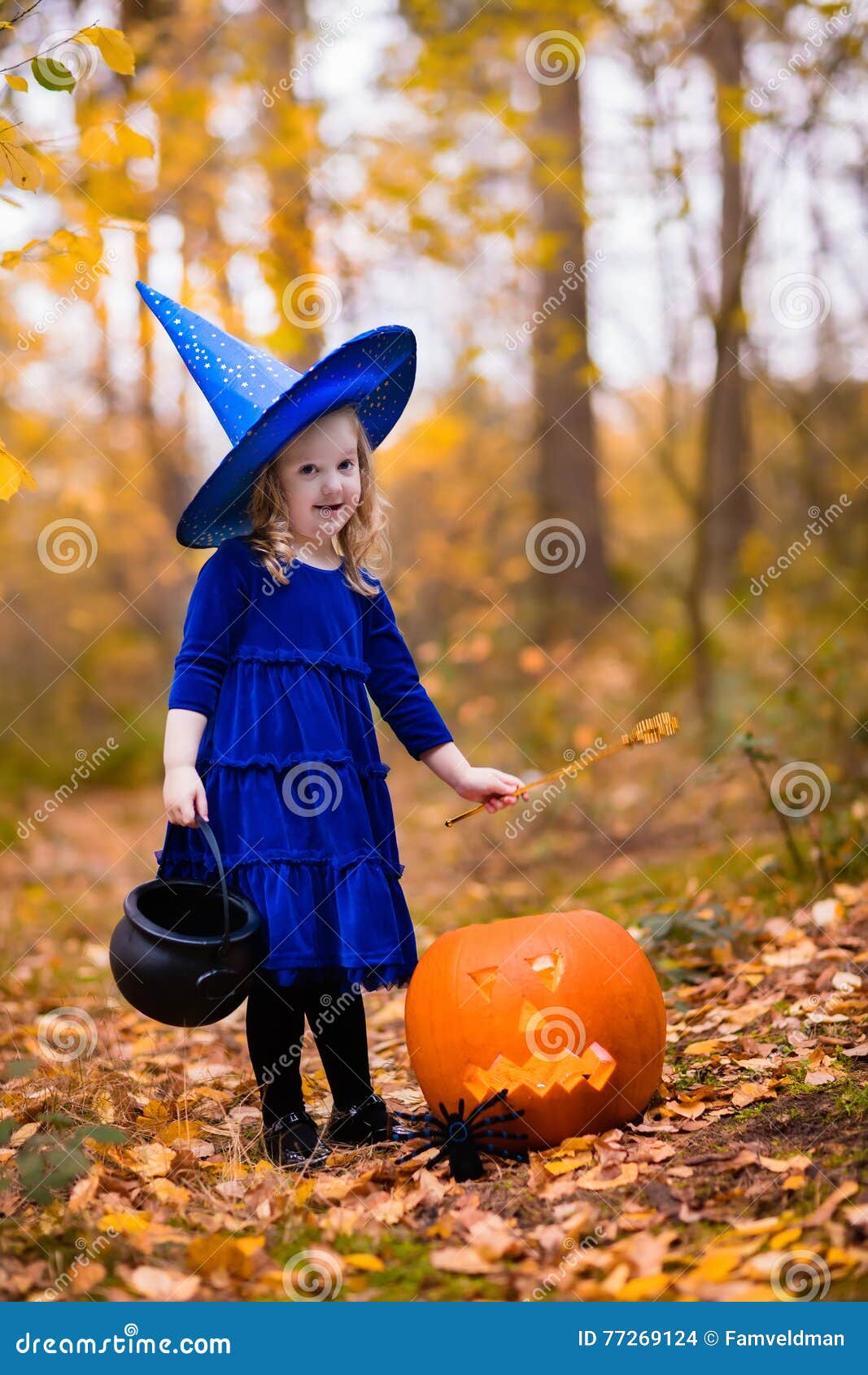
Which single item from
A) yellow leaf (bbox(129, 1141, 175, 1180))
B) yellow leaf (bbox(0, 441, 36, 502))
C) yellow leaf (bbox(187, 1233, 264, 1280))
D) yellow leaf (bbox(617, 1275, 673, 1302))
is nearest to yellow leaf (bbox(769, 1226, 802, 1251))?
yellow leaf (bbox(617, 1275, 673, 1302))

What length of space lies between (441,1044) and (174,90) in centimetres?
599

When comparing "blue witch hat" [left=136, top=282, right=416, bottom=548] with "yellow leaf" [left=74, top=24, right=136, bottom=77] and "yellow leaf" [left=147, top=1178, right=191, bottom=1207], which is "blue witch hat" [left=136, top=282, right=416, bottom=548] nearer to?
"yellow leaf" [left=74, top=24, right=136, bottom=77]

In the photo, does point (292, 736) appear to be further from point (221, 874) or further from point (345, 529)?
point (345, 529)

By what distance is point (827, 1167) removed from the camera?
2.14m

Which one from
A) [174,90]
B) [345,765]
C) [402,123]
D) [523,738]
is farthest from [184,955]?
[402,123]

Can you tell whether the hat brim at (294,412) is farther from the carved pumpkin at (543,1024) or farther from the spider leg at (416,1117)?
the spider leg at (416,1117)

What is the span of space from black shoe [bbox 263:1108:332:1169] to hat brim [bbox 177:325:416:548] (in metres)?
1.36

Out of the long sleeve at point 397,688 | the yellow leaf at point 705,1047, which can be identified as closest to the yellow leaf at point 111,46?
the long sleeve at point 397,688

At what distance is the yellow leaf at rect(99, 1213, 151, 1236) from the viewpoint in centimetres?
215

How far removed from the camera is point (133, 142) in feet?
9.82

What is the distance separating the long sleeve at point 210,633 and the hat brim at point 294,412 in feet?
0.28

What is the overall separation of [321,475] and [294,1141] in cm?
152

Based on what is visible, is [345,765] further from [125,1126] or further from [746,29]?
[746,29]

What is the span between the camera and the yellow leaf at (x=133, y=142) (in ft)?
9.64
